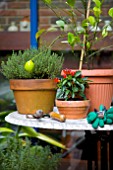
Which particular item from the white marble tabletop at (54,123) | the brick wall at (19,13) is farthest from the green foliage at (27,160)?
the brick wall at (19,13)

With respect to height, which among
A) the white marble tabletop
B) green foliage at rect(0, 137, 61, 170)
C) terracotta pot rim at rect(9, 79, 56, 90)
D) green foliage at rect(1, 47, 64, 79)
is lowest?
green foliage at rect(0, 137, 61, 170)

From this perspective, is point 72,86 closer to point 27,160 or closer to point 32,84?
point 32,84

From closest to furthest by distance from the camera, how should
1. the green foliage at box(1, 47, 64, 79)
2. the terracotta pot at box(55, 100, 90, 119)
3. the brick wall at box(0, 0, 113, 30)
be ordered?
the terracotta pot at box(55, 100, 90, 119) < the green foliage at box(1, 47, 64, 79) < the brick wall at box(0, 0, 113, 30)

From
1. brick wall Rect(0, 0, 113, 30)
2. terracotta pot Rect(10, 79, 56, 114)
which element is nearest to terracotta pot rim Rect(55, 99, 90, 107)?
terracotta pot Rect(10, 79, 56, 114)

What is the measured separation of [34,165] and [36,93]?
0.76 meters

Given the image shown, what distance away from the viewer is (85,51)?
214 cm

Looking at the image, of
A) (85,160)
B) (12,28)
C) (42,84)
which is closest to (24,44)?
(12,28)

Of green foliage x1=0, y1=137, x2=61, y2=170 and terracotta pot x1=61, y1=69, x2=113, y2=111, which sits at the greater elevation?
terracotta pot x1=61, y1=69, x2=113, y2=111

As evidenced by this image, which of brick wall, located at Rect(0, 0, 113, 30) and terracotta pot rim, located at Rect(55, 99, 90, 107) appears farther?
brick wall, located at Rect(0, 0, 113, 30)

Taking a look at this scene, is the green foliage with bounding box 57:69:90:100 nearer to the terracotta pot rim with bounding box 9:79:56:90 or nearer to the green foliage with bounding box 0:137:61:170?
the terracotta pot rim with bounding box 9:79:56:90

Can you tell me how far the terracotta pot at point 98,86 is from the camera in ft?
6.26

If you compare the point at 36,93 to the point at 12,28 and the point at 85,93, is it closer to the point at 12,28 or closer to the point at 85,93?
the point at 85,93

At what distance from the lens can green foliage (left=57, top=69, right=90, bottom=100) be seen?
1807mm

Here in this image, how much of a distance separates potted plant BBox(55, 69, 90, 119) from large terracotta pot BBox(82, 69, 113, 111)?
47mm
